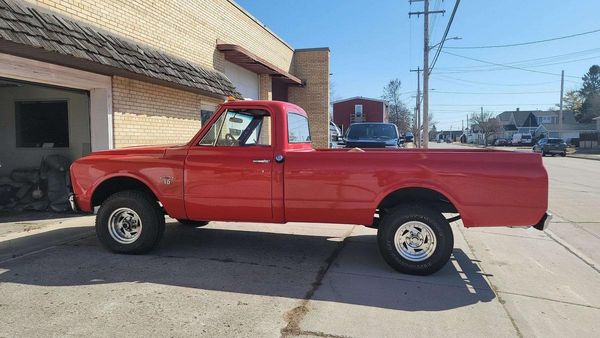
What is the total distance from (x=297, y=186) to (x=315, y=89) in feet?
67.6

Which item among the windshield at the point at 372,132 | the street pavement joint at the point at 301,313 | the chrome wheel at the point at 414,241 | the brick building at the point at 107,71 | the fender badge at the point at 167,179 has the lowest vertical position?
the street pavement joint at the point at 301,313

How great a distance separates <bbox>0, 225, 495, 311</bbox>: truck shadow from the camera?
484 centimetres

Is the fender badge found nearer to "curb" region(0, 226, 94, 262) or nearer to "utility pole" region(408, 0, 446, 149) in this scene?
"curb" region(0, 226, 94, 262)

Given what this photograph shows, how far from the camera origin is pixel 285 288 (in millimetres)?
4973

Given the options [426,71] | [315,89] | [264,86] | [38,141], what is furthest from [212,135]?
[426,71]

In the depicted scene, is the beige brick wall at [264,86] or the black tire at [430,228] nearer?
the black tire at [430,228]

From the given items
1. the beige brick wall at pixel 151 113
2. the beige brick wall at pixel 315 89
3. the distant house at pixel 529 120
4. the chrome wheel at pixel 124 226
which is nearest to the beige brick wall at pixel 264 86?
the beige brick wall at pixel 315 89

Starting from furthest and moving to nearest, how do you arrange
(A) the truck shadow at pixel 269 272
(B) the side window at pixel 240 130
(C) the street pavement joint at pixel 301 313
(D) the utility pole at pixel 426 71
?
(D) the utility pole at pixel 426 71 → (B) the side window at pixel 240 130 → (A) the truck shadow at pixel 269 272 → (C) the street pavement joint at pixel 301 313

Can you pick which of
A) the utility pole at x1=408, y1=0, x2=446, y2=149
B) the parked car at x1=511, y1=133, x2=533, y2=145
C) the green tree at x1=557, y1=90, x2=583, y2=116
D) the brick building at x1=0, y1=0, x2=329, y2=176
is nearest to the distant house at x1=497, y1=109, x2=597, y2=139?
the green tree at x1=557, y1=90, x2=583, y2=116

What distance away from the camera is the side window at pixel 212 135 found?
6.02 meters

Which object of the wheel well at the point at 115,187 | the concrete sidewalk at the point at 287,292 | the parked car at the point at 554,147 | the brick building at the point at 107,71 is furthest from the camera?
the parked car at the point at 554,147

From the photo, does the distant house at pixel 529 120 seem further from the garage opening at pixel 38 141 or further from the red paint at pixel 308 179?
the red paint at pixel 308 179

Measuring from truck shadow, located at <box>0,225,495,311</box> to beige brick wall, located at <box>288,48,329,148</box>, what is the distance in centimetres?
1891

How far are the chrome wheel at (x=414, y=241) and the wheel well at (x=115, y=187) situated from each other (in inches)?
127
